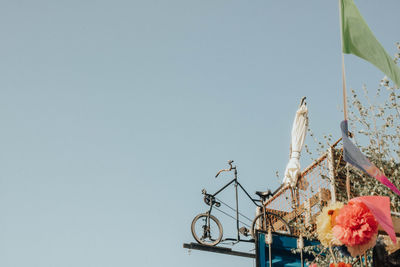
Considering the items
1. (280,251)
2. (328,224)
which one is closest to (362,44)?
(328,224)

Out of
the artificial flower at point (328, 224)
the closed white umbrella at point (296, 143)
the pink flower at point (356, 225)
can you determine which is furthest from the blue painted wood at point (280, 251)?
the pink flower at point (356, 225)

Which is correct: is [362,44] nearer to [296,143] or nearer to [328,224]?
[328,224]

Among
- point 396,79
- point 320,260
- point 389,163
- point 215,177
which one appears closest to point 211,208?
point 215,177

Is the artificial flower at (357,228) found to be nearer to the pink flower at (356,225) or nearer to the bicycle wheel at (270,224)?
the pink flower at (356,225)

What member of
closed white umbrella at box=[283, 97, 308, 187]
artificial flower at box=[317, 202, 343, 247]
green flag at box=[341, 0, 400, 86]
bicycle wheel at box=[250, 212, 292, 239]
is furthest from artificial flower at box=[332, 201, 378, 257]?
closed white umbrella at box=[283, 97, 308, 187]

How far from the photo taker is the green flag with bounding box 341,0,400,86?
3.97 meters

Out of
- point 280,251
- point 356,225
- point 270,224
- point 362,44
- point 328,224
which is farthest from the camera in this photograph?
point 270,224

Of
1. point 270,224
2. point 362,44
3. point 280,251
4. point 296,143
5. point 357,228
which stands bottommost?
Result: point 280,251

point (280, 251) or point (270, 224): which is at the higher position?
point (270, 224)

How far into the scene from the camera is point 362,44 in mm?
4023

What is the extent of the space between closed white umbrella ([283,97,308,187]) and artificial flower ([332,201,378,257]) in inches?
277

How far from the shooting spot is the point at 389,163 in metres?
9.49

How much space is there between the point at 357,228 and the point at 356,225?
23mm

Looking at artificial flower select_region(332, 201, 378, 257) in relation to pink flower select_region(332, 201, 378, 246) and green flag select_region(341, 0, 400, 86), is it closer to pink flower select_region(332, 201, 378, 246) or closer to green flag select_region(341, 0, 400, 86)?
pink flower select_region(332, 201, 378, 246)
